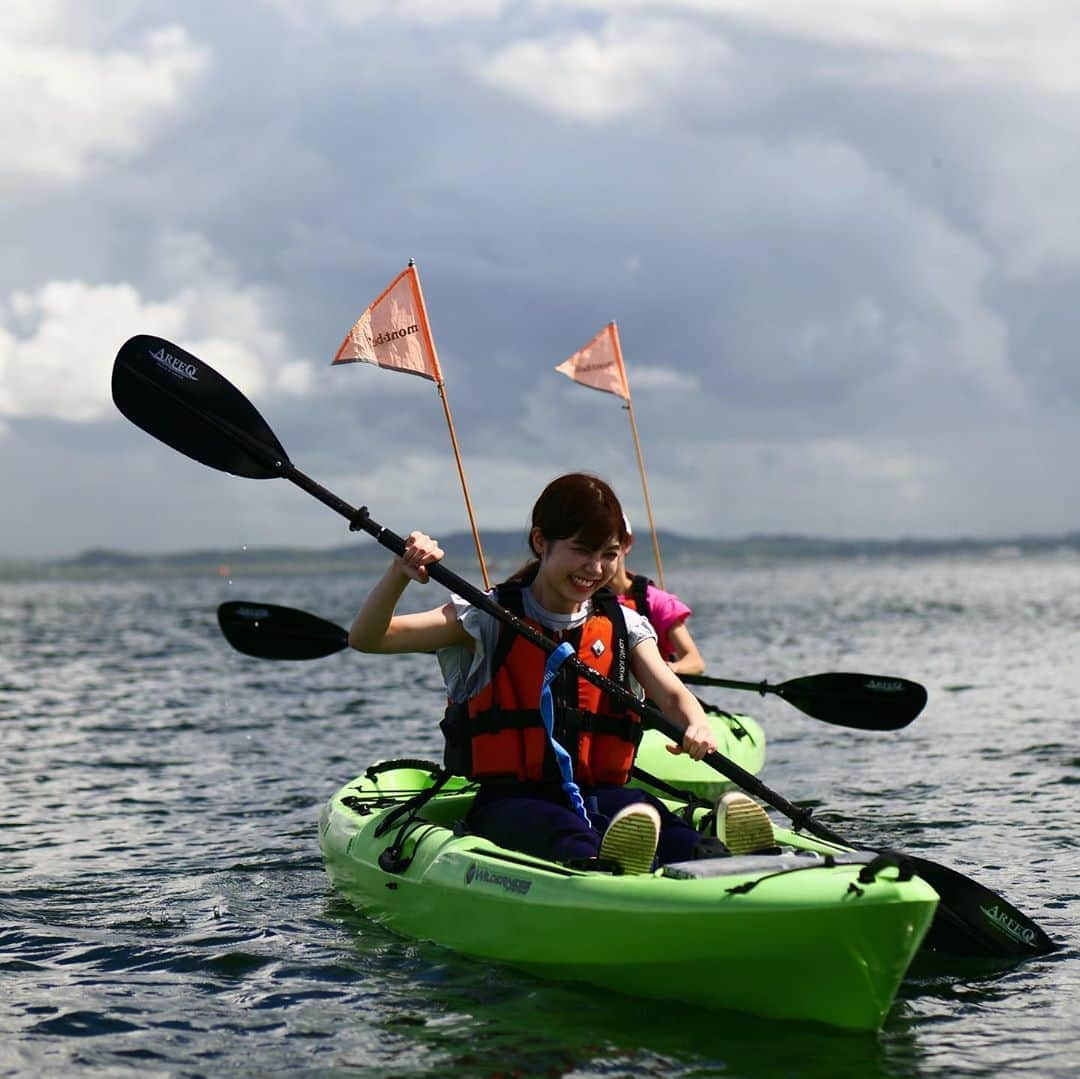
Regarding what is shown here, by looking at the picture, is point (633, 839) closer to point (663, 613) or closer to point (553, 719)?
point (553, 719)

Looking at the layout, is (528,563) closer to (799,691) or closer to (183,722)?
(799,691)

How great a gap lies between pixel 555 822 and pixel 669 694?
748 millimetres

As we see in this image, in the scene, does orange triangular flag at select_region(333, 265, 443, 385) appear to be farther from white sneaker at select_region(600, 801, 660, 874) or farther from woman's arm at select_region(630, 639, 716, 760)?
Answer: white sneaker at select_region(600, 801, 660, 874)

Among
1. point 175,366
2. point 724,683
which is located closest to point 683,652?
point 724,683

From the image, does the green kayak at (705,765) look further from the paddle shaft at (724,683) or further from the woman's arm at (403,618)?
the woman's arm at (403,618)

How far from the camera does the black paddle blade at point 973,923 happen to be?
21.2 feet

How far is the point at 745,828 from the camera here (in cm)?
580

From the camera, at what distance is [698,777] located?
35.2ft

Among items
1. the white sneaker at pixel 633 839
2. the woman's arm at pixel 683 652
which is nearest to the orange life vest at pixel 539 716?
the white sneaker at pixel 633 839

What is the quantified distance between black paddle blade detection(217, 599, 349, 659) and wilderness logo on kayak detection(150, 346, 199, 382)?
1354 millimetres

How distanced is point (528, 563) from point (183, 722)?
11.9m

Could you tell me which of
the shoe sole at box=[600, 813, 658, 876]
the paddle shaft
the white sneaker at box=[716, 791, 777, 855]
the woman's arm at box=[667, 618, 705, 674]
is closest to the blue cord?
the shoe sole at box=[600, 813, 658, 876]

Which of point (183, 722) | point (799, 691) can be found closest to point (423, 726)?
point (183, 722)

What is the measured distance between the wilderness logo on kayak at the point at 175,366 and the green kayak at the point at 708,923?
2598 mm
